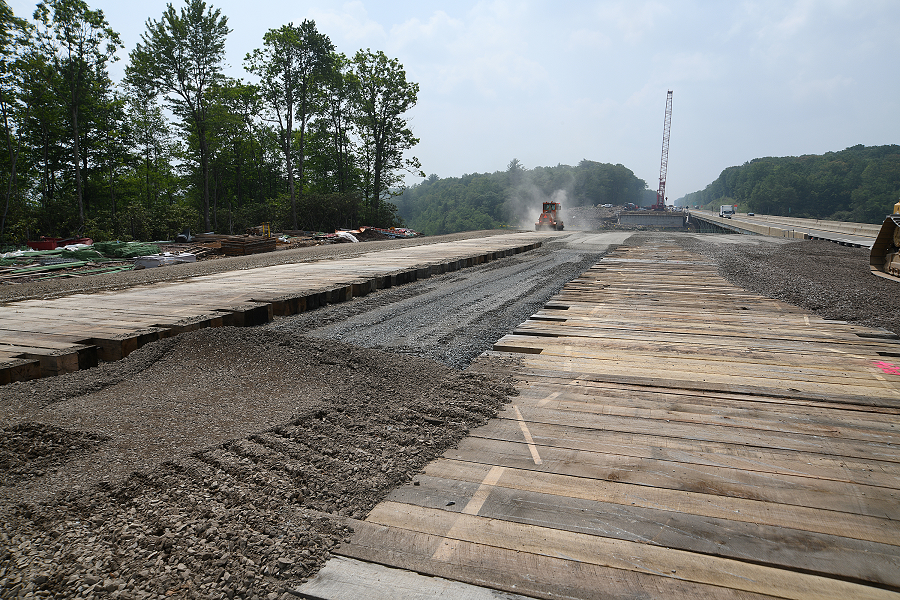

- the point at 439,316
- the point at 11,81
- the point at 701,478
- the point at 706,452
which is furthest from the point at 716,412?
the point at 11,81

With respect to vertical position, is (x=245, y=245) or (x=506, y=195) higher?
(x=506, y=195)

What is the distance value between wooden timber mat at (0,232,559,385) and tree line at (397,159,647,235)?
271 ft

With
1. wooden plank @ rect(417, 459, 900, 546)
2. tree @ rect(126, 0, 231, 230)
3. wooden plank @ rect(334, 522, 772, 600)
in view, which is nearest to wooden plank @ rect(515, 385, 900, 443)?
wooden plank @ rect(417, 459, 900, 546)

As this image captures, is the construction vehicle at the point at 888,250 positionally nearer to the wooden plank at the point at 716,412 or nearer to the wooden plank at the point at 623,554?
the wooden plank at the point at 716,412

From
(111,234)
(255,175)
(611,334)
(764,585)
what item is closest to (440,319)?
(611,334)

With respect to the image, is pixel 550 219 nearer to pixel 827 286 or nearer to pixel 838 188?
pixel 827 286

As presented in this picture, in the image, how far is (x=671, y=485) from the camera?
73.0 inches

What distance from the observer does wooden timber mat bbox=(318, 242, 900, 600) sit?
1.42 metres

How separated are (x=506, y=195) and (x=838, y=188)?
73.2 m

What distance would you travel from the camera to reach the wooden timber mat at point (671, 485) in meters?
1.42

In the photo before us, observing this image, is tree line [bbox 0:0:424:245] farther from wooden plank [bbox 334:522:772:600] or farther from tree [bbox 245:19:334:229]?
wooden plank [bbox 334:522:772:600]

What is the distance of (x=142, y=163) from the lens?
135 ft

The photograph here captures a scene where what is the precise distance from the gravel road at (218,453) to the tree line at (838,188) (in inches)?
4306

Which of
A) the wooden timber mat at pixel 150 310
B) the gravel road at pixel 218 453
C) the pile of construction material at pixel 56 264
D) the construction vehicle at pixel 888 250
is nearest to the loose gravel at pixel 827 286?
the construction vehicle at pixel 888 250
